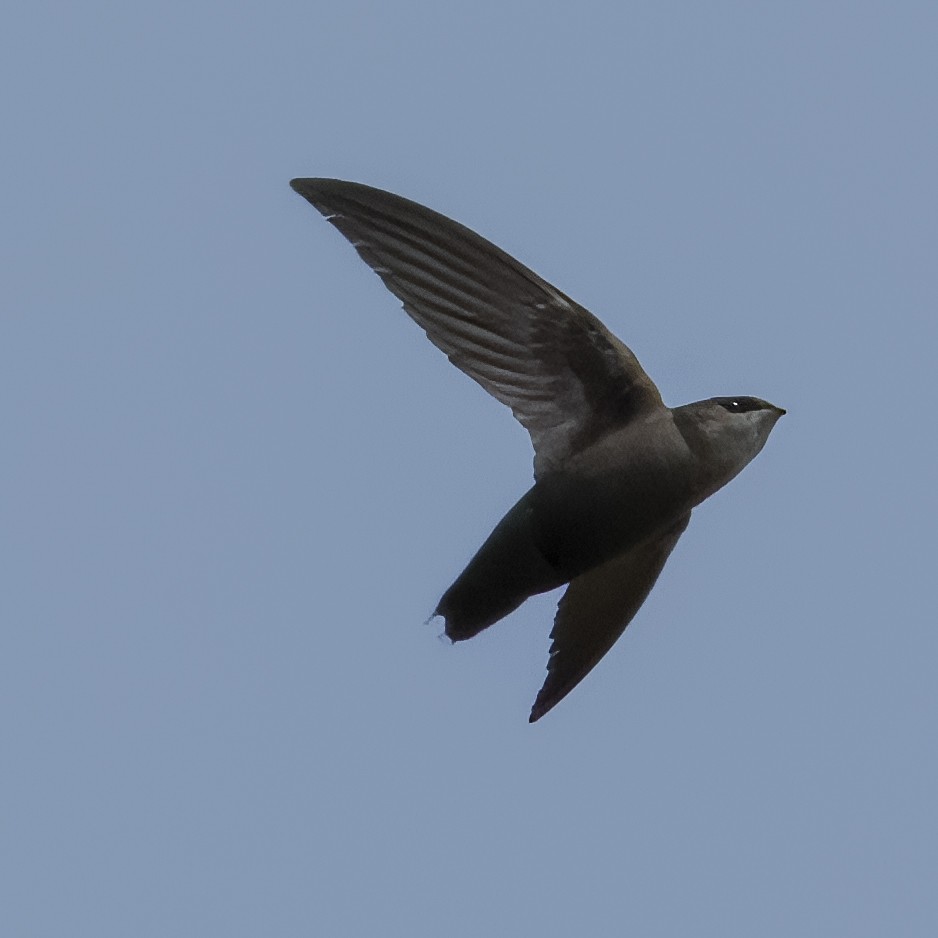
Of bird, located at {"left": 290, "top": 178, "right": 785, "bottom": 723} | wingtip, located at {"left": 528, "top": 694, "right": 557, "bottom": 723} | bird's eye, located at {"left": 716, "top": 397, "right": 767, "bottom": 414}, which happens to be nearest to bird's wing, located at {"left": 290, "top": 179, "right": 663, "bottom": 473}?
bird, located at {"left": 290, "top": 178, "right": 785, "bottom": 723}

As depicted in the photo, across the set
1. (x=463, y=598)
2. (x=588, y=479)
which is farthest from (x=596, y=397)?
(x=463, y=598)

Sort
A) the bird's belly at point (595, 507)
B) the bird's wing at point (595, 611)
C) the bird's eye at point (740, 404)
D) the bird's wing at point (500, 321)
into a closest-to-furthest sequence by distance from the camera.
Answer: the bird's wing at point (500, 321), the bird's belly at point (595, 507), the bird's eye at point (740, 404), the bird's wing at point (595, 611)

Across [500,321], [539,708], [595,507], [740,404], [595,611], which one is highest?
[500,321]

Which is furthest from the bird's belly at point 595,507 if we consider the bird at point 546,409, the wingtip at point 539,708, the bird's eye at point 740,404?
the wingtip at point 539,708

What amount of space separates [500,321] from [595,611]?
3.19ft

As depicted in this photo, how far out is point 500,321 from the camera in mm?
6488

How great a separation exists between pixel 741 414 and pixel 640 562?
582 mm

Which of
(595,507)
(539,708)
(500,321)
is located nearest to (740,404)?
(595,507)

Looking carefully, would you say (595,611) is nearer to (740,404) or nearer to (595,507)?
(595,507)

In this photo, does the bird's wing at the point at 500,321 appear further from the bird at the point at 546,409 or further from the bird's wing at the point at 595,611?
the bird's wing at the point at 595,611

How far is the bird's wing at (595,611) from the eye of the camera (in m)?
6.91

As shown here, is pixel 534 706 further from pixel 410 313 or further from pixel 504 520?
pixel 410 313

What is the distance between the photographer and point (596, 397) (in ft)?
21.4

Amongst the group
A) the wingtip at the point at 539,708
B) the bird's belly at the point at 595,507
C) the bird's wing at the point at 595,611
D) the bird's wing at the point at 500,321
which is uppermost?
the bird's wing at the point at 500,321
